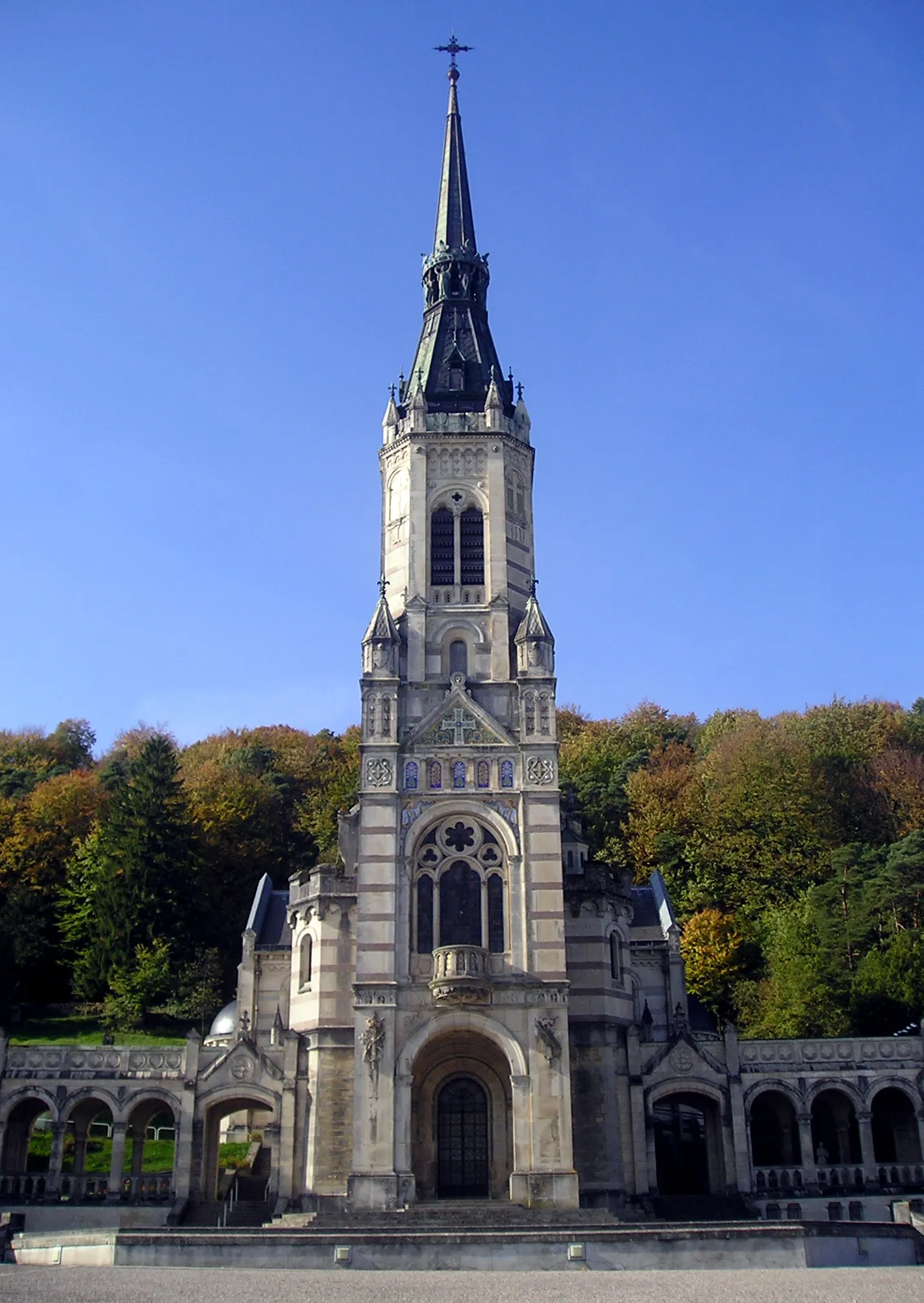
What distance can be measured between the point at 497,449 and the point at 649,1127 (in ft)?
83.1

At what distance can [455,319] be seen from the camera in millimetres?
53219

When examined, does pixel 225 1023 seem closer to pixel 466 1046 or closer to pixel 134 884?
pixel 134 884

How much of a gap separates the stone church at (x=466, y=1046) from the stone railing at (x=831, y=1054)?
0.24 ft

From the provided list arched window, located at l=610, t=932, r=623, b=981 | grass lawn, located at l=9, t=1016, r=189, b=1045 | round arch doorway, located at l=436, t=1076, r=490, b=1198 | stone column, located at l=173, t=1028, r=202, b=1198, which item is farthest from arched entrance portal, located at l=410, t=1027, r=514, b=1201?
grass lawn, located at l=9, t=1016, r=189, b=1045

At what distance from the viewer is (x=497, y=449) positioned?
1945 inches

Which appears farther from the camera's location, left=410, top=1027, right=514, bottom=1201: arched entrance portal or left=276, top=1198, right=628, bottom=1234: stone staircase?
left=410, top=1027, right=514, bottom=1201: arched entrance portal

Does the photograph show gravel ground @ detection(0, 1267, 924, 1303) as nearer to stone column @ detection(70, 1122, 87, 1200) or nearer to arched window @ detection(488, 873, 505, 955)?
stone column @ detection(70, 1122, 87, 1200)

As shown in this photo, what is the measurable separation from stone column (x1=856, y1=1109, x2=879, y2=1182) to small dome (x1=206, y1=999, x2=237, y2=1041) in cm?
2433

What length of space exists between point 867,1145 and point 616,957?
10.3 meters

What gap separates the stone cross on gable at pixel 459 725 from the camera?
4366cm

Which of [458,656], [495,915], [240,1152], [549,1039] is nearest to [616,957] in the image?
[495,915]

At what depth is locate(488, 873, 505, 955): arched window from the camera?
4109 cm

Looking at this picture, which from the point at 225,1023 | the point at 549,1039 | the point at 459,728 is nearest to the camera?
the point at 549,1039

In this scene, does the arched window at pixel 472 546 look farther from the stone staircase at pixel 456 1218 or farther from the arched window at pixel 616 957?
the stone staircase at pixel 456 1218
